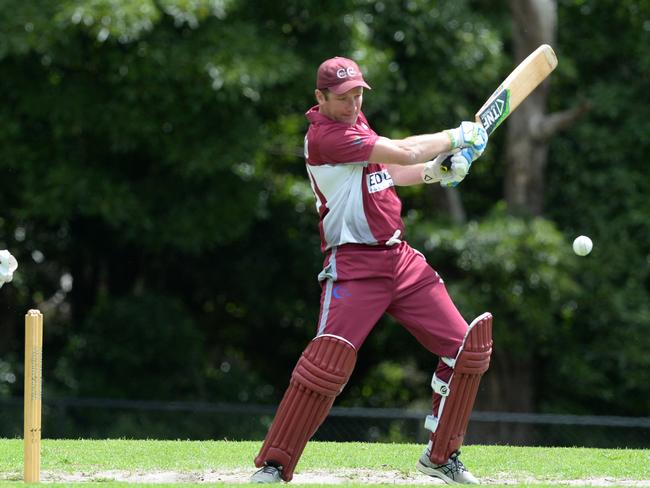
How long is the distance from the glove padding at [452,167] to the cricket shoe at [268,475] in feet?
4.84

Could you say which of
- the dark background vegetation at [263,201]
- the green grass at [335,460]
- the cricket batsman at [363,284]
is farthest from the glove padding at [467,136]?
→ the dark background vegetation at [263,201]

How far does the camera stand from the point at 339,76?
5.31 m

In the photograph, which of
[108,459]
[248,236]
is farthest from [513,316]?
[108,459]

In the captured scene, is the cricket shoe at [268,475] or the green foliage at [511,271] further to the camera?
the green foliage at [511,271]

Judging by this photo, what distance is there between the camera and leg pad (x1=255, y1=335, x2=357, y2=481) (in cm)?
530

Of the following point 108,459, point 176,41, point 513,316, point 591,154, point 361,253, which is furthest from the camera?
point 591,154

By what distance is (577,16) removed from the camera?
555 inches

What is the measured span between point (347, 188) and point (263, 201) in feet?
25.5

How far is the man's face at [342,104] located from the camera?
5.37 meters

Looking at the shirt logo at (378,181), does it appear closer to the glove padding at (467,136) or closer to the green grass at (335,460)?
the glove padding at (467,136)

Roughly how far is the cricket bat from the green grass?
1723 mm

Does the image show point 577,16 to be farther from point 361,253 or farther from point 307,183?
point 361,253

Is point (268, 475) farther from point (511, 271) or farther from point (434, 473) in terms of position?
point (511, 271)

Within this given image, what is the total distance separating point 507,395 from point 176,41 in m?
5.57
